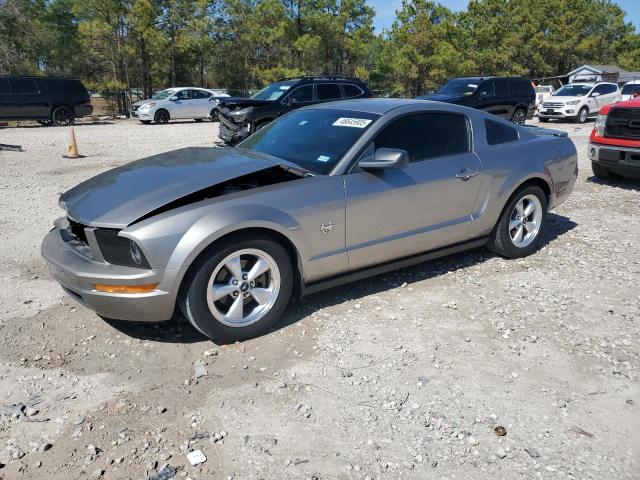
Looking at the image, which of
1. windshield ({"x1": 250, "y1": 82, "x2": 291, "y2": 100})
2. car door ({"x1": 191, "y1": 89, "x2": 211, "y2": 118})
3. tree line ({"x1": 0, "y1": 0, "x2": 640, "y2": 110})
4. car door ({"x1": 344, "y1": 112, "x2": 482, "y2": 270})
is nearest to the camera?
car door ({"x1": 344, "y1": 112, "x2": 482, "y2": 270})

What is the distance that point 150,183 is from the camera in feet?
12.4

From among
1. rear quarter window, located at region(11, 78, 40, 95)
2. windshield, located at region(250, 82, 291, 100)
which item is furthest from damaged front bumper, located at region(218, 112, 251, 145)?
rear quarter window, located at region(11, 78, 40, 95)

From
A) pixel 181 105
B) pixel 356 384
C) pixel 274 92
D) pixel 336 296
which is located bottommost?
pixel 356 384

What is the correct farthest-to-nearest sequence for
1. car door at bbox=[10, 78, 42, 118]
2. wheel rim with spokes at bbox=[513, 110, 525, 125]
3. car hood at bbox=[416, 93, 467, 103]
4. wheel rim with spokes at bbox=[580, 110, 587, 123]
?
wheel rim with spokes at bbox=[580, 110, 587, 123]
car door at bbox=[10, 78, 42, 118]
wheel rim with spokes at bbox=[513, 110, 525, 125]
car hood at bbox=[416, 93, 467, 103]

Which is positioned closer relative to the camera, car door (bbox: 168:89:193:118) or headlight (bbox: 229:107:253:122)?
headlight (bbox: 229:107:253:122)

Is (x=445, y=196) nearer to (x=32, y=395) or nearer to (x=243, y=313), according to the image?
(x=243, y=313)

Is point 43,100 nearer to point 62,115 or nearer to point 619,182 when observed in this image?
point 62,115

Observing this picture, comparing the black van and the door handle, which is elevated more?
the black van

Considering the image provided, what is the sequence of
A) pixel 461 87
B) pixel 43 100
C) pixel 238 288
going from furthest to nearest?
pixel 43 100
pixel 461 87
pixel 238 288

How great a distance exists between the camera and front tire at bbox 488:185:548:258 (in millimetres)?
5285

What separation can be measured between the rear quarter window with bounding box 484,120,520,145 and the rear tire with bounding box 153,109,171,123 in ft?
67.2

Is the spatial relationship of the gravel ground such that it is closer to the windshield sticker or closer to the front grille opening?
the windshield sticker

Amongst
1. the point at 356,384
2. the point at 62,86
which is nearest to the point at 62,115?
the point at 62,86

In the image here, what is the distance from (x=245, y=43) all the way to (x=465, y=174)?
32.7m
